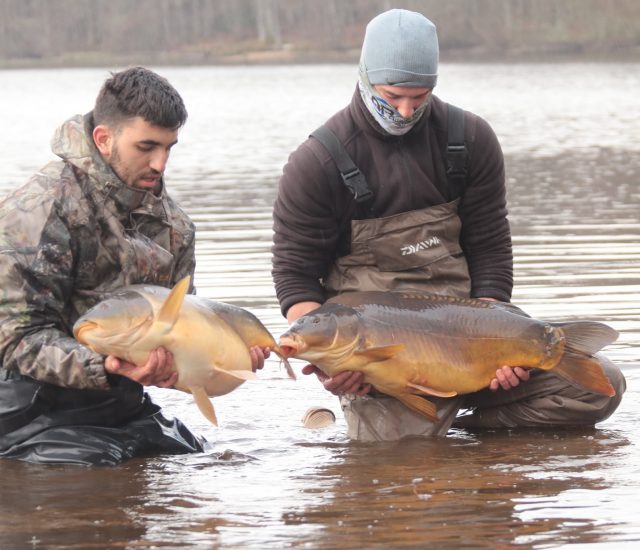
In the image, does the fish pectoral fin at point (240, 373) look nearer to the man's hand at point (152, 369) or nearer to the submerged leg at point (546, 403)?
the man's hand at point (152, 369)

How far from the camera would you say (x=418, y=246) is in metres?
5.87

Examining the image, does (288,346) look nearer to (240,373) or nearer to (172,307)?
(240,373)

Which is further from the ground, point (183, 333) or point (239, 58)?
point (183, 333)

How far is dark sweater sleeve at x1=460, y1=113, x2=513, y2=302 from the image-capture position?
5.96 m

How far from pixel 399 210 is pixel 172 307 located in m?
1.50

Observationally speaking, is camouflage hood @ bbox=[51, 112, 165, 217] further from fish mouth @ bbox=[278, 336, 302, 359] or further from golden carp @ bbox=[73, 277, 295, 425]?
fish mouth @ bbox=[278, 336, 302, 359]

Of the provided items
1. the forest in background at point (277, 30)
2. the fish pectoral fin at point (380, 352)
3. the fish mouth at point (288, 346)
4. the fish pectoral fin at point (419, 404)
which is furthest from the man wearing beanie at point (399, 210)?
the forest in background at point (277, 30)

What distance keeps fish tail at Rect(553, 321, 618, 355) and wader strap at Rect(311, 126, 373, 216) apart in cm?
96

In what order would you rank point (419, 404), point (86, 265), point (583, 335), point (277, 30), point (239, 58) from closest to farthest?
1. point (86, 265)
2. point (583, 335)
3. point (419, 404)
4. point (239, 58)
5. point (277, 30)

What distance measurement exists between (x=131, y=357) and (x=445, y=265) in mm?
1717

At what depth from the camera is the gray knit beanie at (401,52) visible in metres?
5.68

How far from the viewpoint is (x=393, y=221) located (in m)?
5.84

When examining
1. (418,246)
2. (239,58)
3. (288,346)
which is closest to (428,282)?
(418,246)

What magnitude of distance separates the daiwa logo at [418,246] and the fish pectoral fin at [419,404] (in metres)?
0.63
